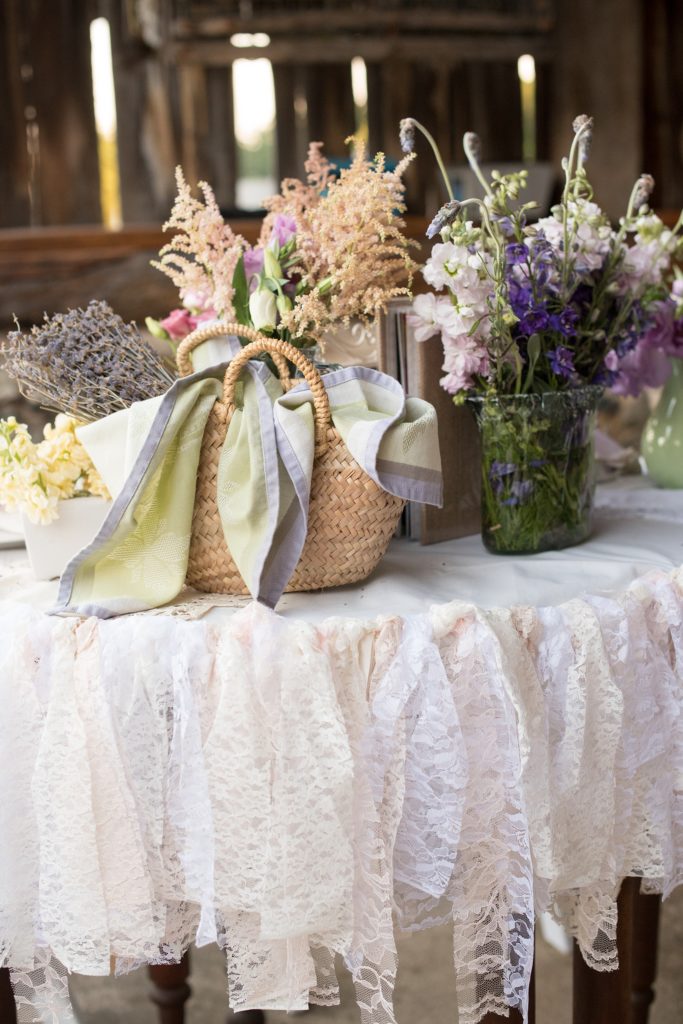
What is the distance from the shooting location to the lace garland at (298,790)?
0.97 metres

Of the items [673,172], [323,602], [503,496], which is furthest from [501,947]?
[673,172]

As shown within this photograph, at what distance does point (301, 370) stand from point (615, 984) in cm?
77

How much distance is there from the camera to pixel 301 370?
110 centimetres

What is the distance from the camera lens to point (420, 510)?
1348mm

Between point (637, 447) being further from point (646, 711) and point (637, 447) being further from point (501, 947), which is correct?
point (501, 947)

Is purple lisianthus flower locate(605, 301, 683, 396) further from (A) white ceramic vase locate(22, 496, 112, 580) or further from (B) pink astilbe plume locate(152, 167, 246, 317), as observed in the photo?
(A) white ceramic vase locate(22, 496, 112, 580)

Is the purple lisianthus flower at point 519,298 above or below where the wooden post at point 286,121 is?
below

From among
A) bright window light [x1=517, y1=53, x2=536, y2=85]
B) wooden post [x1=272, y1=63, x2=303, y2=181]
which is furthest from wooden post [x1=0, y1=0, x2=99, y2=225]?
bright window light [x1=517, y1=53, x2=536, y2=85]

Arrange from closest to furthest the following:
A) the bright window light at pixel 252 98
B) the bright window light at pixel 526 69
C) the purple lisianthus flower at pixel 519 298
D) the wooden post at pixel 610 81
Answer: the purple lisianthus flower at pixel 519 298, the wooden post at pixel 610 81, the bright window light at pixel 252 98, the bright window light at pixel 526 69

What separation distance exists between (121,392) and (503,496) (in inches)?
17.0

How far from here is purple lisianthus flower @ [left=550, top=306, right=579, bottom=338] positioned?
3.99 ft

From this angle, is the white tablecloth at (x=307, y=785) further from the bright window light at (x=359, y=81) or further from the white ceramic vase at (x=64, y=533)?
the bright window light at (x=359, y=81)

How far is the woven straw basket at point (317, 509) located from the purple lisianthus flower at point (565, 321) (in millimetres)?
266

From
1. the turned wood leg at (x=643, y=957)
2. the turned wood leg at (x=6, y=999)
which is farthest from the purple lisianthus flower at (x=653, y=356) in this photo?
the turned wood leg at (x=6, y=999)
